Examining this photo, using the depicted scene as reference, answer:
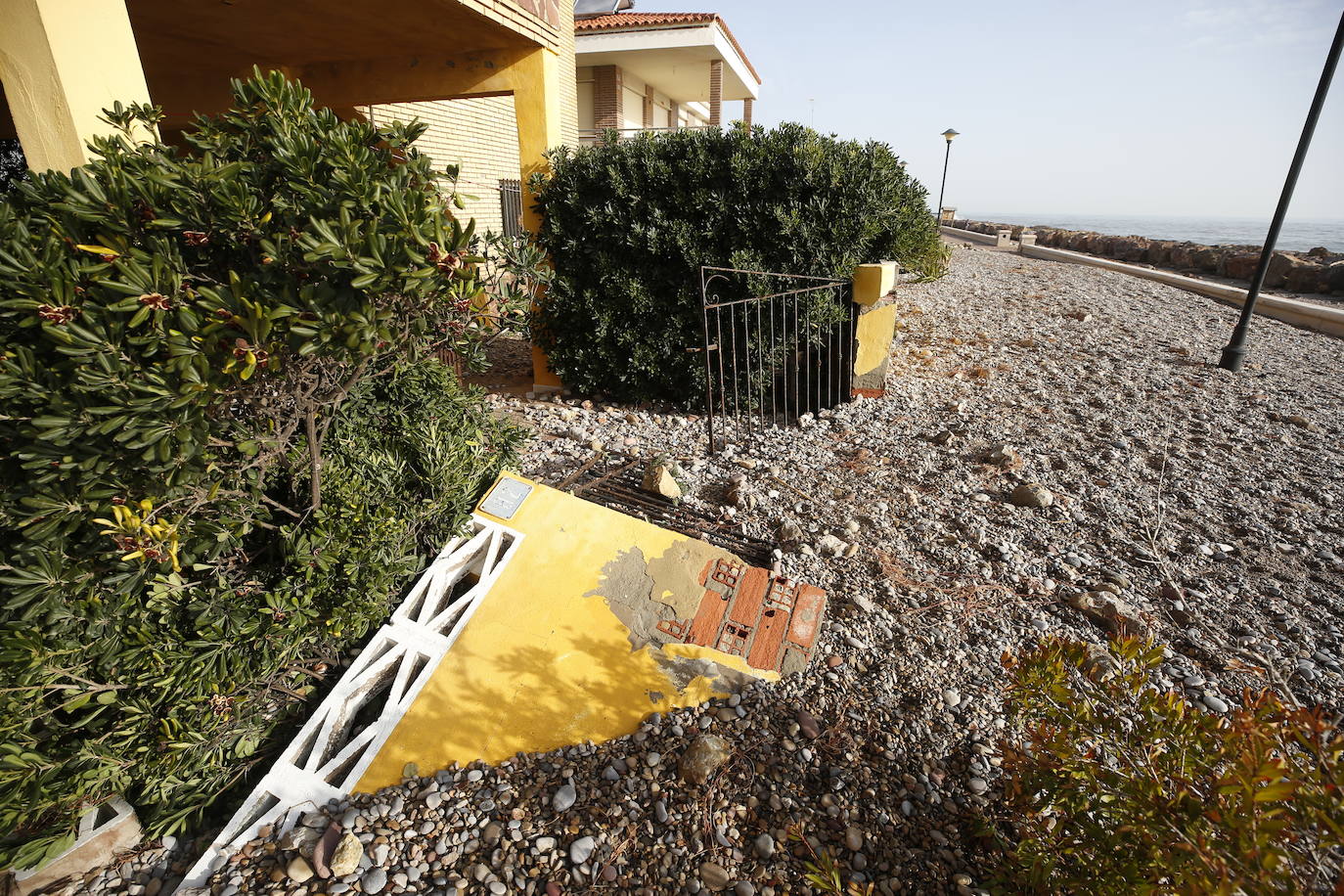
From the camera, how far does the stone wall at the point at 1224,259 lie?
11836mm

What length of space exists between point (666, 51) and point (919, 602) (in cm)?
1337

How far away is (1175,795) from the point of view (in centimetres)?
127

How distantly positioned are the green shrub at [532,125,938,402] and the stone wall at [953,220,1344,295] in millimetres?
10823

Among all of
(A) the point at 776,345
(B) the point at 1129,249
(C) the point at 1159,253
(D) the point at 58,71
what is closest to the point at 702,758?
(D) the point at 58,71

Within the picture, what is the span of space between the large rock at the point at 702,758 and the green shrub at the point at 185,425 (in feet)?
4.54

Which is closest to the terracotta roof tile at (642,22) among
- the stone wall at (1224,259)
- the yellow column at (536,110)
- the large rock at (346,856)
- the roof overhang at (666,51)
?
the roof overhang at (666,51)

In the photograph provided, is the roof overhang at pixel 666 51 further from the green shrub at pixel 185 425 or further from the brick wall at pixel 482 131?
the green shrub at pixel 185 425

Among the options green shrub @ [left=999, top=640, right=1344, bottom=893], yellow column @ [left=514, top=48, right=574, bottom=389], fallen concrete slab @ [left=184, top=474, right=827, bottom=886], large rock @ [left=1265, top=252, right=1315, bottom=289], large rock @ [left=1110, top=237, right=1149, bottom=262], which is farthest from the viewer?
large rock @ [left=1110, top=237, right=1149, bottom=262]

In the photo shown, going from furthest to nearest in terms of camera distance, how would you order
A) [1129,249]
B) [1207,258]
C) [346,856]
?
[1129,249]
[1207,258]
[346,856]

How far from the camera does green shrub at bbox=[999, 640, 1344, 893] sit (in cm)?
100

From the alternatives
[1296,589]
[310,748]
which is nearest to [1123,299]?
[1296,589]

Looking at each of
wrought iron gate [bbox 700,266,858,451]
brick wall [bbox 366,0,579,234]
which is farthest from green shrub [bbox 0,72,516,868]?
brick wall [bbox 366,0,579,234]

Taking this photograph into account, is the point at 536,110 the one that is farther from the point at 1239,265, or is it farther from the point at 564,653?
the point at 1239,265

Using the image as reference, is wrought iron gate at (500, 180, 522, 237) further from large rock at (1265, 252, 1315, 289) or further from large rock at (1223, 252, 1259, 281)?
large rock at (1223, 252, 1259, 281)
